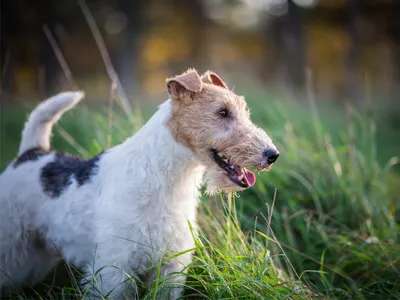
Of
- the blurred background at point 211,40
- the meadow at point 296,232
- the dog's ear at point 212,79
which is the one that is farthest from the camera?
the blurred background at point 211,40

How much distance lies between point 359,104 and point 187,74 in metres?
11.6

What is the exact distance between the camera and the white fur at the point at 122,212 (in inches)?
101

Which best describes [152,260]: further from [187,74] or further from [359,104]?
[359,104]

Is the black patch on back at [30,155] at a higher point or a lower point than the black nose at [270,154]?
higher

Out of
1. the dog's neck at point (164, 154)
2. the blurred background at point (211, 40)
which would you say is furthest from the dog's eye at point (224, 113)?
the blurred background at point (211, 40)

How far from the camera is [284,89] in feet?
31.6

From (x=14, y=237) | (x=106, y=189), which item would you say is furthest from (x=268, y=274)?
(x=14, y=237)

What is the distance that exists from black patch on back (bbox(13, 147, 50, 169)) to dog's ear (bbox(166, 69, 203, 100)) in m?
1.29

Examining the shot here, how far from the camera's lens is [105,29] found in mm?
19375

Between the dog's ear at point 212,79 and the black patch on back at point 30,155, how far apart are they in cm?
141

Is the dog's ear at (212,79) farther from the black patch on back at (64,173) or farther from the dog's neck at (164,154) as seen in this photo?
the black patch on back at (64,173)

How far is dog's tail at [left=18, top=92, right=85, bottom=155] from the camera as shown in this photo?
3.18m

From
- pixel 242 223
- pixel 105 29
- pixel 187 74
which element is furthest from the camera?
pixel 105 29

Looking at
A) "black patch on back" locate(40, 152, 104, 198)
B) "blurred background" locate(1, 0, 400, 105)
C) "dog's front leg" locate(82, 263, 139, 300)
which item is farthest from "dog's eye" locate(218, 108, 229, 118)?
"blurred background" locate(1, 0, 400, 105)
